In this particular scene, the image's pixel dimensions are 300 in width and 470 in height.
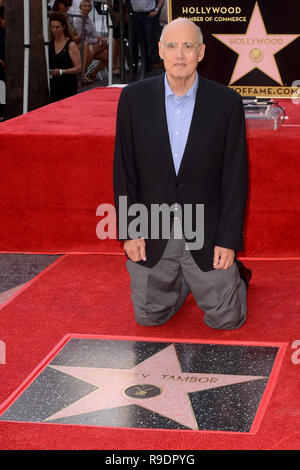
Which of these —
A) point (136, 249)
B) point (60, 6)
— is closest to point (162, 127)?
point (136, 249)

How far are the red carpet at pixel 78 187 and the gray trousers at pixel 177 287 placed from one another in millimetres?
758

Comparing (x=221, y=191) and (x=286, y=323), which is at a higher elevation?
(x=221, y=191)

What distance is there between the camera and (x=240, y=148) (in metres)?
2.76

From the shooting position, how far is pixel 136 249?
2.86m

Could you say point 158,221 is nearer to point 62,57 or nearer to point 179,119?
point 179,119

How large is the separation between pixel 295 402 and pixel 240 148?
0.99 metres

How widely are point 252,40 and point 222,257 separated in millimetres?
2003

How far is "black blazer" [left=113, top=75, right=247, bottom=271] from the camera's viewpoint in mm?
2760

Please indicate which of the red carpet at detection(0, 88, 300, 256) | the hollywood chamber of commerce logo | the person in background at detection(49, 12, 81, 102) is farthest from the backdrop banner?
the person in background at detection(49, 12, 81, 102)

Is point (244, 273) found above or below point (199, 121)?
below

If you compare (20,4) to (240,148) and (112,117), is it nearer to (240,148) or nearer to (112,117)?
(112,117)

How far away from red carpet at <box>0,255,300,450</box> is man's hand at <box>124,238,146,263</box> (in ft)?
0.93
